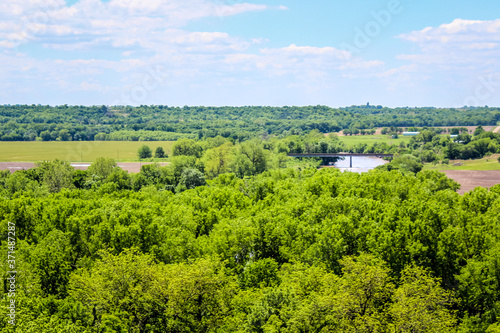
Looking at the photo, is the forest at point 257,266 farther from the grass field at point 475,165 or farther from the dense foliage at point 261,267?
the grass field at point 475,165

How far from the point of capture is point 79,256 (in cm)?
4869

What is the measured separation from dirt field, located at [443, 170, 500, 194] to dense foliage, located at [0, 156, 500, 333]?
7861cm

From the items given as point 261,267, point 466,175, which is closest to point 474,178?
point 466,175

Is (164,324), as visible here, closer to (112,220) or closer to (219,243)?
(219,243)

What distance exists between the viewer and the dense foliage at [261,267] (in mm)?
33125

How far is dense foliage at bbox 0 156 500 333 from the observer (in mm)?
33125

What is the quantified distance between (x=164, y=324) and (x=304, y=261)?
49.8 feet

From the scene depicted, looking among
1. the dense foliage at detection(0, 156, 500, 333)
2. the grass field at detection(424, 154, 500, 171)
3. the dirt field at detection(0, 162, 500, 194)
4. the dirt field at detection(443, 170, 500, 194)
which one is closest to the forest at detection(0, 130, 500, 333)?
the dense foliage at detection(0, 156, 500, 333)

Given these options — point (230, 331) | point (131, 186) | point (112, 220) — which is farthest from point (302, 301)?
point (131, 186)

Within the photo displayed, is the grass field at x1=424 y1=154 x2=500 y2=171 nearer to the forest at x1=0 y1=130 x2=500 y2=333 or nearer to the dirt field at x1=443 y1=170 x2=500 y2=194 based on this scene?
the dirt field at x1=443 y1=170 x2=500 y2=194

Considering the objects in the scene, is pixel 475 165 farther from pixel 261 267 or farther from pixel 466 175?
pixel 261 267

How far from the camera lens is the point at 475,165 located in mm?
176375

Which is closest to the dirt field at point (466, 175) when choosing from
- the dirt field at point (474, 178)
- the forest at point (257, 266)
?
the dirt field at point (474, 178)

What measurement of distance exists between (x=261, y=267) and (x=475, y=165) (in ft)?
523
